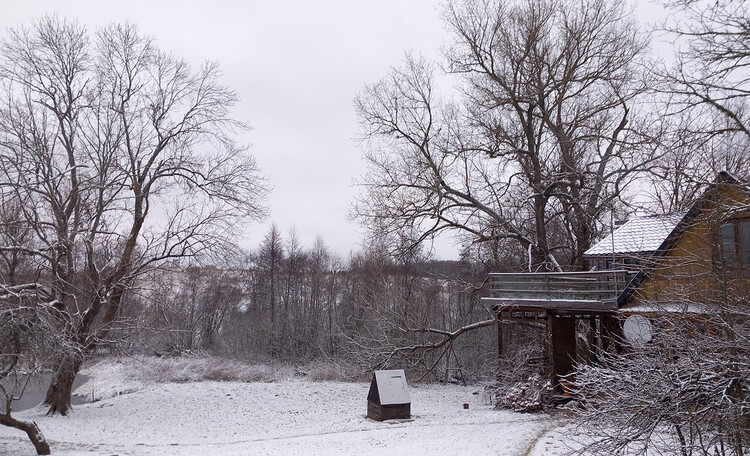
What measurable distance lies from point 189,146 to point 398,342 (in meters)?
12.8

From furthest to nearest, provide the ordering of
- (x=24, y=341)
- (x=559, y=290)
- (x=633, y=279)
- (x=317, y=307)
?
(x=317, y=307)
(x=559, y=290)
(x=633, y=279)
(x=24, y=341)

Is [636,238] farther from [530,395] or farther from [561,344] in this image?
[530,395]

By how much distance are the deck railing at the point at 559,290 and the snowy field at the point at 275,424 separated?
11.6 ft

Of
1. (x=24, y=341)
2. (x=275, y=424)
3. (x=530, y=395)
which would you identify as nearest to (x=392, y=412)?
(x=275, y=424)

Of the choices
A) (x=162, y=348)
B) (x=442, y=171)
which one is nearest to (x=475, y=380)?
(x=442, y=171)

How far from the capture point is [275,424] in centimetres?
1917

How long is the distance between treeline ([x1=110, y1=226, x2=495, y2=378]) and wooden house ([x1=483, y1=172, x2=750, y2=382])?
5.96 m

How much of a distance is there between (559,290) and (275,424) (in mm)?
10515

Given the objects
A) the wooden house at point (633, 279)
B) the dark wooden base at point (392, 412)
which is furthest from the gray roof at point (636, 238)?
the dark wooden base at point (392, 412)

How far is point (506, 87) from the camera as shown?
22.5m

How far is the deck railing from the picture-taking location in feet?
52.5

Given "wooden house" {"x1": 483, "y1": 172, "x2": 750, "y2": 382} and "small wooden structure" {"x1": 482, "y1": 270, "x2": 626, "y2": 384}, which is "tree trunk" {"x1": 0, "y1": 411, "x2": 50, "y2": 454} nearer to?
"wooden house" {"x1": 483, "y1": 172, "x2": 750, "y2": 382}

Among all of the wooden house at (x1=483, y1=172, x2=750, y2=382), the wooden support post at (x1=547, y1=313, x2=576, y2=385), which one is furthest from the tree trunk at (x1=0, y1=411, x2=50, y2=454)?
the wooden support post at (x1=547, y1=313, x2=576, y2=385)

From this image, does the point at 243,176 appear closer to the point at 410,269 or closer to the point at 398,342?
the point at 398,342
